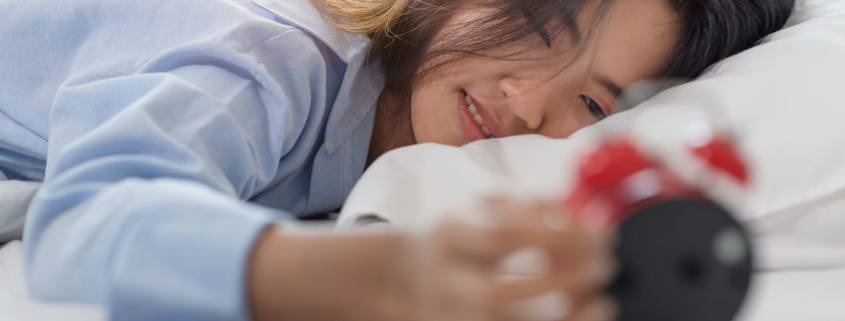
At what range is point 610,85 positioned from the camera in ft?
2.78

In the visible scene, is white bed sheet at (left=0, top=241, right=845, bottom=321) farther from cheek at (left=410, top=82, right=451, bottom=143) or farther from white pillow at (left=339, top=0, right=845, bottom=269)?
cheek at (left=410, top=82, right=451, bottom=143)

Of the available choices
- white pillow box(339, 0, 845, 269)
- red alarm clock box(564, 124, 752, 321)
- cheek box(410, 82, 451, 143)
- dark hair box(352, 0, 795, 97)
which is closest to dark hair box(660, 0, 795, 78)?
dark hair box(352, 0, 795, 97)

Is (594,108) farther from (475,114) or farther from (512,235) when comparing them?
(512,235)

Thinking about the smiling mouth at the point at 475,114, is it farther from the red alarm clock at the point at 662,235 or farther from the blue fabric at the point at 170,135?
the red alarm clock at the point at 662,235

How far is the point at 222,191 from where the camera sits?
564mm

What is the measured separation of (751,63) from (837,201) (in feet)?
0.55

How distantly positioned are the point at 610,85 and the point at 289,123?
0.34 metres

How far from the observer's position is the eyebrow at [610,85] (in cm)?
84

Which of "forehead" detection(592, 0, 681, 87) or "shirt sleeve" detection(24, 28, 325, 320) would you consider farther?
"forehead" detection(592, 0, 681, 87)

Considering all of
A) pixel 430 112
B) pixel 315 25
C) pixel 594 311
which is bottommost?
pixel 430 112

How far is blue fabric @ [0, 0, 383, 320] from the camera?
0.43 meters

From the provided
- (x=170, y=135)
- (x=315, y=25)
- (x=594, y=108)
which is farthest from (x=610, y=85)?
(x=170, y=135)

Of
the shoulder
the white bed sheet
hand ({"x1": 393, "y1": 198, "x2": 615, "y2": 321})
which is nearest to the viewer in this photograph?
hand ({"x1": 393, "y1": 198, "x2": 615, "y2": 321})

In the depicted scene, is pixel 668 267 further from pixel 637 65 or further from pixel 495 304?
pixel 637 65
